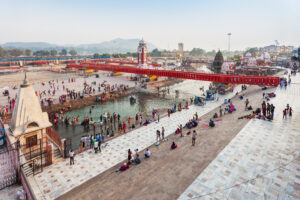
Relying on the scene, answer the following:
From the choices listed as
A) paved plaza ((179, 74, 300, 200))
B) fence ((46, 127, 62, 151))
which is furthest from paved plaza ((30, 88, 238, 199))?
paved plaza ((179, 74, 300, 200))

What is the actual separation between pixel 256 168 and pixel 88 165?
11.0 m

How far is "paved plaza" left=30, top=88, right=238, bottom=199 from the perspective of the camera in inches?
412

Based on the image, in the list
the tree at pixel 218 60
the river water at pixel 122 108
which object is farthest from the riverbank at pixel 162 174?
the tree at pixel 218 60

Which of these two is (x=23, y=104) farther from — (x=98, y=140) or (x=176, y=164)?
(x=176, y=164)

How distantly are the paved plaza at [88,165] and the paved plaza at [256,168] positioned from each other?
5.87m

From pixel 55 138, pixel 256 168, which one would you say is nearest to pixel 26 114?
pixel 55 138

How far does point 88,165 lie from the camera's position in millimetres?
12531

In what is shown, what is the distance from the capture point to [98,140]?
14758mm

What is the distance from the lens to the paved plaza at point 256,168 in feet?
30.5

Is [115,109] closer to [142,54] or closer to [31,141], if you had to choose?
[31,141]

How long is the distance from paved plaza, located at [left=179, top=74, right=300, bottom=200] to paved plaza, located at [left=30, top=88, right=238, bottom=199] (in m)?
5.87

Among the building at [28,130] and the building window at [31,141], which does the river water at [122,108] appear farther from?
the building window at [31,141]

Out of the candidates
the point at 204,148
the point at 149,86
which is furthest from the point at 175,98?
the point at 204,148

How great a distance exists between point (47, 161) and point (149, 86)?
3380 cm
